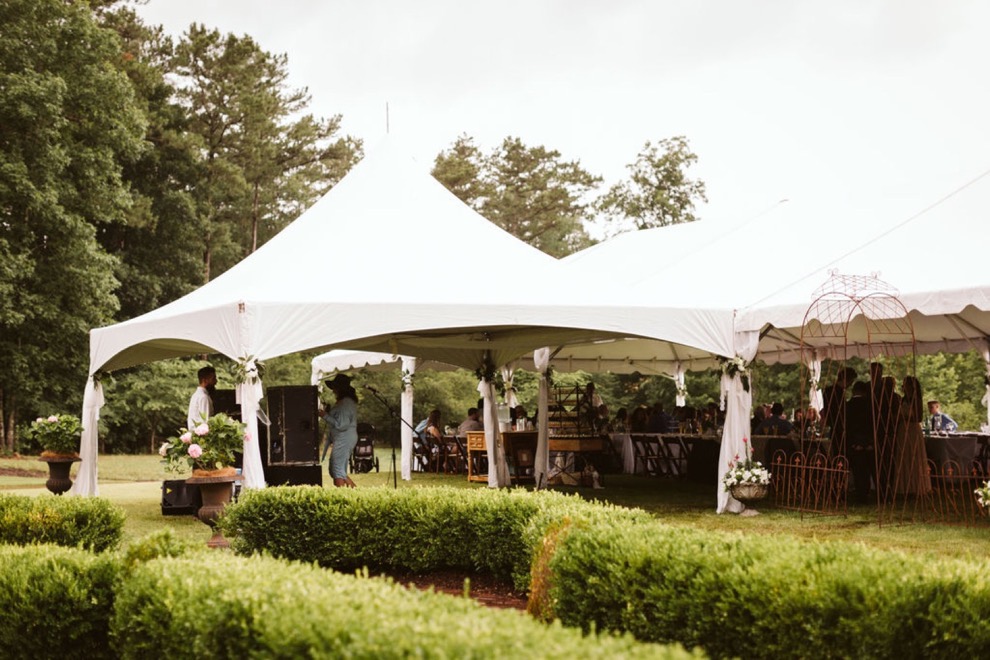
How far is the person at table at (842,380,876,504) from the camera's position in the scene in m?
12.8

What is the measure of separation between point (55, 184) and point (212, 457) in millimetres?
19742

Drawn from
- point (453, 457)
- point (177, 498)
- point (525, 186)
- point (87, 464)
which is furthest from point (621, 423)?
point (525, 186)

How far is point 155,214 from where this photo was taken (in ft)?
112

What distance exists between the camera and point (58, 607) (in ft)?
17.8

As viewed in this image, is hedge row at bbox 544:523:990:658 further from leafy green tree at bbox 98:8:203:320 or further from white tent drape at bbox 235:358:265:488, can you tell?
leafy green tree at bbox 98:8:203:320

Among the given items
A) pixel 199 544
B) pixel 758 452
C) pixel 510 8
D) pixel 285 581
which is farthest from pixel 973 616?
pixel 510 8

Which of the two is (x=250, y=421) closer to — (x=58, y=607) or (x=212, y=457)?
(x=212, y=457)

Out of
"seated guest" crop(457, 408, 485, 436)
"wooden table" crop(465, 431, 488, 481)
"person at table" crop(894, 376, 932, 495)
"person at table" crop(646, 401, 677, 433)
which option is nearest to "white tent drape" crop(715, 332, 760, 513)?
"person at table" crop(894, 376, 932, 495)

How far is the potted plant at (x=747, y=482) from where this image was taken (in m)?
12.2

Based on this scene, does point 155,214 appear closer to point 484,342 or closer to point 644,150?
A: point 644,150

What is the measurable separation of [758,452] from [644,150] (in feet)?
77.1

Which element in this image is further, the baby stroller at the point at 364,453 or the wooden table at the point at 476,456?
the baby stroller at the point at 364,453

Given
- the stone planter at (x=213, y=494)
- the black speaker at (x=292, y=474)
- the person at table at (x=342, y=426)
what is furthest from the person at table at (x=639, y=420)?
the stone planter at (x=213, y=494)

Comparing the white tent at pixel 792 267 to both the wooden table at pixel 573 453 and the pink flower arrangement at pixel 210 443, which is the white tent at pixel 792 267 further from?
the pink flower arrangement at pixel 210 443
